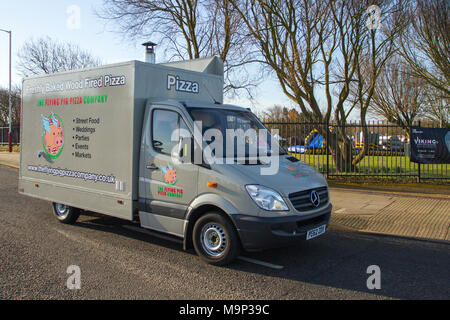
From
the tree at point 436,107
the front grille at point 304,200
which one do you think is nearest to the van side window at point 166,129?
the front grille at point 304,200

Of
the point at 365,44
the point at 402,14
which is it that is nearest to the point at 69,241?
the point at 365,44

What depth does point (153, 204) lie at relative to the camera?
19.6ft

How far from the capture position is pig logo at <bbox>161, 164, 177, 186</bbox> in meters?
5.68

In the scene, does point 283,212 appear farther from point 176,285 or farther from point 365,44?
point 365,44

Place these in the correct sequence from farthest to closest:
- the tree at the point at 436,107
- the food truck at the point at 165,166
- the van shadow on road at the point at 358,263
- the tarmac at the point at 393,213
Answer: the tree at the point at 436,107, the tarmac at the point at 393,213, the food truck at the point at 165,166, the van shadow on road at the point at 358,263

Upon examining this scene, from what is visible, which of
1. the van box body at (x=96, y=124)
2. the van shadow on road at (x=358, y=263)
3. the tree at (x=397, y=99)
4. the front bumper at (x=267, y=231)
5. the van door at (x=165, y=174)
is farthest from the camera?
the tree at (x=397, y=99)

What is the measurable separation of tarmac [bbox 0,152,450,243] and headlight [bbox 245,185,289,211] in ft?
10.1

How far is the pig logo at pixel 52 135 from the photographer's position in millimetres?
7414

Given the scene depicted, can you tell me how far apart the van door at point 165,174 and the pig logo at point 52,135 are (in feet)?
7.71

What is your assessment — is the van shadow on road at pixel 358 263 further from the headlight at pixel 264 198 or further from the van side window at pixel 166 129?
the van side window at pixel 166 129

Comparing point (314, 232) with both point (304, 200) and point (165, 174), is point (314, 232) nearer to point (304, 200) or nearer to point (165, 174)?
point (304, 200)

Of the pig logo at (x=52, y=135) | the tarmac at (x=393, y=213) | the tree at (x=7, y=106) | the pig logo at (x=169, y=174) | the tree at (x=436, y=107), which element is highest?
the tree at (x=7, y=106)

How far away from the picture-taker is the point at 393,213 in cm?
857
